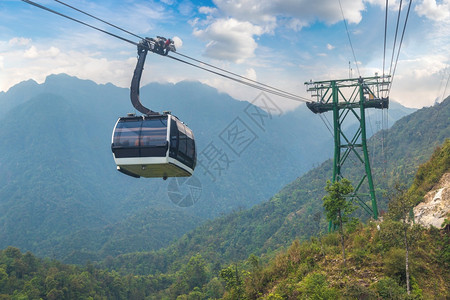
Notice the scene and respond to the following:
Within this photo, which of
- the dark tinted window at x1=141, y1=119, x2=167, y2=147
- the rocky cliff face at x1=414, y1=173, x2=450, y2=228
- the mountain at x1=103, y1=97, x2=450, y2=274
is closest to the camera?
the dark tinted window at x1=141, y1=119, x2=167, y2=147

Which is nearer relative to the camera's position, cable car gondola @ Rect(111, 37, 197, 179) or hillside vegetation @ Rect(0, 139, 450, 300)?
hillside vegetation @ Rect(0, 139, 450, 300)

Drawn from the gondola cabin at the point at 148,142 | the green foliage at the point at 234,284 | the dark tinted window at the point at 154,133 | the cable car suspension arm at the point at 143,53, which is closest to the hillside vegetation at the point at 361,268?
the green foliage at the point at 234,284

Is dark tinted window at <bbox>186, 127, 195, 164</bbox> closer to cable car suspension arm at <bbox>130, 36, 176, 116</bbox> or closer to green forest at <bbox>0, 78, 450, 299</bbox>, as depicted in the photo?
cable car suspension arm at <bbox>130, 36, 176, 116</bbox>

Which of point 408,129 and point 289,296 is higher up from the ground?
point 408,129

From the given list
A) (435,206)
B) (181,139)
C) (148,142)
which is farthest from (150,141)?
(435,206)

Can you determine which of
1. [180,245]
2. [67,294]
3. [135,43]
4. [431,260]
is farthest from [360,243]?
[180,245]

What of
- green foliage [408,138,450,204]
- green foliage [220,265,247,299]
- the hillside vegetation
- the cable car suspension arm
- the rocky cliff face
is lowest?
green foliage [220,265,247,299]

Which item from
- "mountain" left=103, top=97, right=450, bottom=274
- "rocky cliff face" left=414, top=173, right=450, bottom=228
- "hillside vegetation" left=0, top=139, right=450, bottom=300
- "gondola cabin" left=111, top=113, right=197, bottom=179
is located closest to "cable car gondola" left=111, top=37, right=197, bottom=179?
"gondola cabin" left=111, top=113, right=197, bottom=179

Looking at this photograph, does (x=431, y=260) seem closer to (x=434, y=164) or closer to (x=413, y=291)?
(x=413, y=291)
